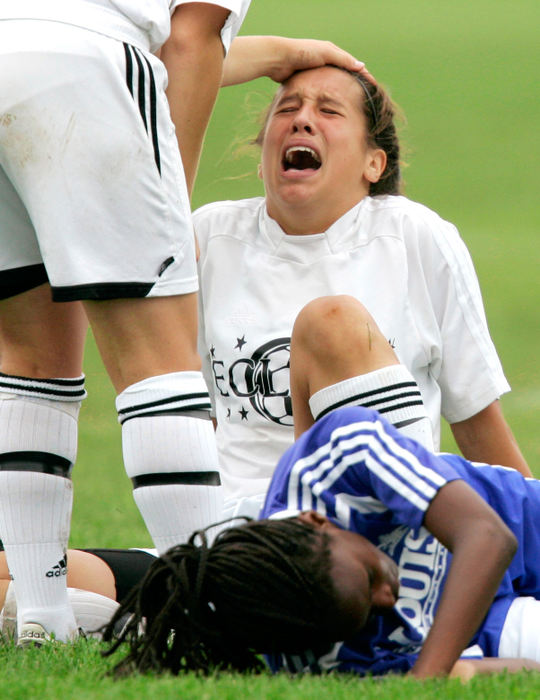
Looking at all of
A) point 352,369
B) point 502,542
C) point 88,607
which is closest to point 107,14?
point 352,369

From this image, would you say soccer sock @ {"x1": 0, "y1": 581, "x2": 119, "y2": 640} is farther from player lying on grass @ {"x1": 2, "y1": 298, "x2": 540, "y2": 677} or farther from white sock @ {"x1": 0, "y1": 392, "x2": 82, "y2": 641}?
player lying on grass @ {"x1": 2, "y1": 298, "x2": 540, "y2": 677}

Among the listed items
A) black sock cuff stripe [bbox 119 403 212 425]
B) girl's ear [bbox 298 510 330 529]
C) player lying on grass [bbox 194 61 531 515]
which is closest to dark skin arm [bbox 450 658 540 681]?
girl's ear [bbox 298 510 330 529]

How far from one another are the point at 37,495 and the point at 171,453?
1.42 feet

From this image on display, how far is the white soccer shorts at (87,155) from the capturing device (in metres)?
2.51

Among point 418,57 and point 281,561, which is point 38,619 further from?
point 418,57

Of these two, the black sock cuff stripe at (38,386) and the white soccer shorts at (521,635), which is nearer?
the white soccer shorts at (521,635)

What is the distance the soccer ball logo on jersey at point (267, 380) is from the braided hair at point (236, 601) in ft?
3.53

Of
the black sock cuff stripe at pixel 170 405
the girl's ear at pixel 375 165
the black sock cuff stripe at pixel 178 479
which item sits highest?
the girl's ear at pixel 375 165

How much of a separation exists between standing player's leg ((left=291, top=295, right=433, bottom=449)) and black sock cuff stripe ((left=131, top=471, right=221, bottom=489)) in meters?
0.33

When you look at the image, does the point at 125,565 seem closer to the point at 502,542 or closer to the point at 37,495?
the point at 37,495

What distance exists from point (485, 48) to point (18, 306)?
14391 mm

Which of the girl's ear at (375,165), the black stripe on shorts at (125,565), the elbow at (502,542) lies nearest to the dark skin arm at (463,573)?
the elbow at (502,542)

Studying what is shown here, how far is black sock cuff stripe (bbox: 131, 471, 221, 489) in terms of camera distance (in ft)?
8.48

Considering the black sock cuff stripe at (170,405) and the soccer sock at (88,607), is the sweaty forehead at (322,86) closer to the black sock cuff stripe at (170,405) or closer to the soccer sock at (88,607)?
the black sock cuff stripe at (170,405)
